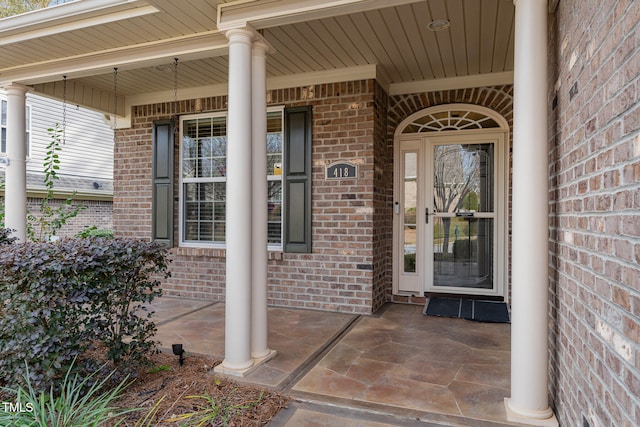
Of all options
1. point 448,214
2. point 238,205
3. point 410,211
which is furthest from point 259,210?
point 448,214

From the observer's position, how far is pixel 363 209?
4531 millimetres

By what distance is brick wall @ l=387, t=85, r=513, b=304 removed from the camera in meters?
4.66

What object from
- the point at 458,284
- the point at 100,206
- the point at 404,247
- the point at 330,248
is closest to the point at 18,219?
the point at 330,248

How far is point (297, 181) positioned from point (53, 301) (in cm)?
288

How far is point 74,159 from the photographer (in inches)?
415

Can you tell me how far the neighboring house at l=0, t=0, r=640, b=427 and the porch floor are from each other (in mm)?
272

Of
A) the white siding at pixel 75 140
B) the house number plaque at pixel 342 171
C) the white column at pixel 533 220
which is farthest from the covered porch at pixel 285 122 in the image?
the white siding at pixel 75 140

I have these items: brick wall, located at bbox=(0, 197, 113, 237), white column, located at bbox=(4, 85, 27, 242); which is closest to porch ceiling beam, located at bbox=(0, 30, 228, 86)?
white column, located at bbox=(4, 85, 27, 242)

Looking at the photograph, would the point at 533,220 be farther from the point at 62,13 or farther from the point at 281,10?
the point at 62,13

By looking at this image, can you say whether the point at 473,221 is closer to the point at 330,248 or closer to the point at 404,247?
the point at 404,247

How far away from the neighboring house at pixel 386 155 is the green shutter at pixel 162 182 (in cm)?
2

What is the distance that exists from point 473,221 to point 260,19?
3444 mm

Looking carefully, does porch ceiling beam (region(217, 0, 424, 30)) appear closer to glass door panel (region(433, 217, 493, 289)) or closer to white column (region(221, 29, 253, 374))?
white column (region(221, 29, 253, 374))

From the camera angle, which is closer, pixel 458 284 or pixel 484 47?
pixel 484 47
